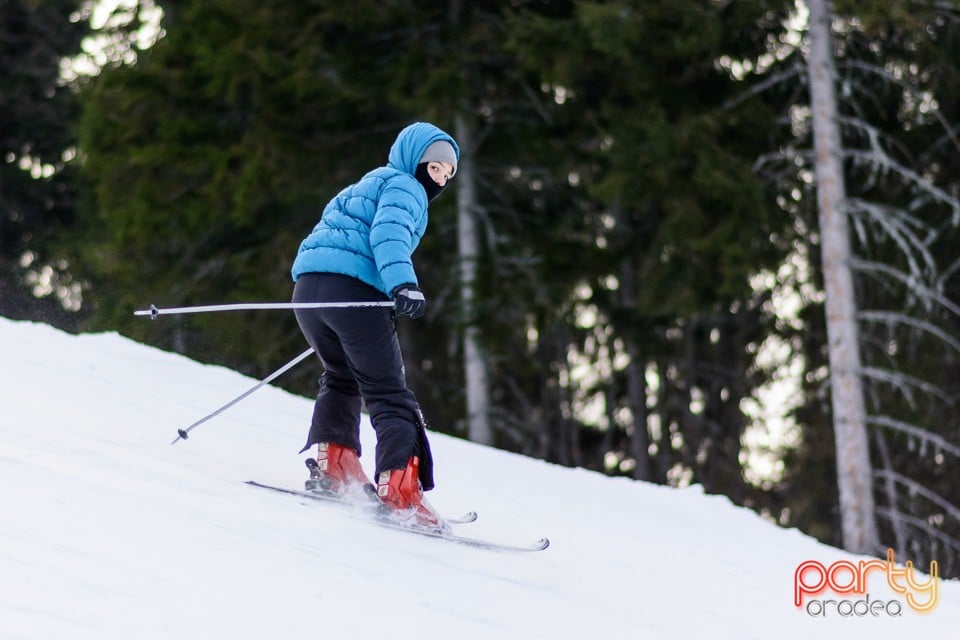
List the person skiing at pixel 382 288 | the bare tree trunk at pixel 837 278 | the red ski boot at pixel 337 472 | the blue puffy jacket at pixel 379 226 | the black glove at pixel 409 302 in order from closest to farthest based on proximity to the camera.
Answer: the black glove at pixel 409 302 → the blue puffy jacket at pixel 379 226 → the person skiing at pixel 382 288 → the red ski boot at pixel 337 472 → the bare tree trunk at pixel 837 278

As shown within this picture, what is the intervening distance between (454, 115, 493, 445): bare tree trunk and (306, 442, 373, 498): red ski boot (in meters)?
6.13

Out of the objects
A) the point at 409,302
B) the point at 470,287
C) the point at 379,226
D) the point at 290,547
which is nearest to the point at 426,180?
the point at 379,226

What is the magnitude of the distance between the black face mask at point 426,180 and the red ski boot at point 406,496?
3.57ft

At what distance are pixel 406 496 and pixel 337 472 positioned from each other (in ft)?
1.28

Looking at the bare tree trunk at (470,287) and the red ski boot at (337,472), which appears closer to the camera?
the red ski boot at (337,472)

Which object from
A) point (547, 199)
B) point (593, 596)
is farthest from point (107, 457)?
point (547, 199)

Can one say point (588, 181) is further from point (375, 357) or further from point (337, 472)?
point (375, 357)

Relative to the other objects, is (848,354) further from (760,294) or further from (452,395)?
(452,395)

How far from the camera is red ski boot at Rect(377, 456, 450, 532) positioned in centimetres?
504

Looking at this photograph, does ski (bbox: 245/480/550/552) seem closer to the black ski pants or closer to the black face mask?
the black ski pants

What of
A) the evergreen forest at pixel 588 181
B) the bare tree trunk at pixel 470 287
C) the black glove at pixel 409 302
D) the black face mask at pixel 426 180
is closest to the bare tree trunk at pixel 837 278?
the evergreen forest at pixel 588 181

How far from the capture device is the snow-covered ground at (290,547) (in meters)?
3.59

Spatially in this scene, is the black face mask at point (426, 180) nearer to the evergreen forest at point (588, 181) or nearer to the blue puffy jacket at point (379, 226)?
the blue puffy jacket at point (379, 226)

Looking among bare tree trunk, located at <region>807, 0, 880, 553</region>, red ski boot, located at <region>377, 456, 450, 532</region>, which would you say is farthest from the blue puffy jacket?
bare tree trunk, located at <region>807, 0, 880, 553</region>
